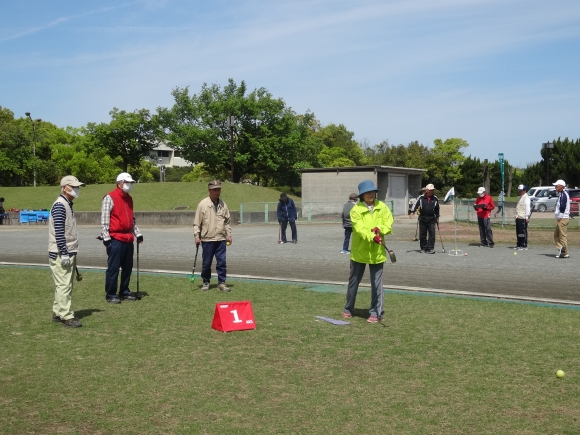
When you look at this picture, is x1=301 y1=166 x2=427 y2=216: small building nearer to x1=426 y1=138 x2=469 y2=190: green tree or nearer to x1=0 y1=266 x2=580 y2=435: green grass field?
x1=0 y1=266 x2=580 y2=435: green grass field

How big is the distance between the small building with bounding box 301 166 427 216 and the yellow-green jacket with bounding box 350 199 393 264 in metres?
35.1

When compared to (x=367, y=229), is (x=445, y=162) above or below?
above

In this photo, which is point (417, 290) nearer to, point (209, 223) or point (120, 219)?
point (209, 223)

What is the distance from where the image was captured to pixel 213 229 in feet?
38.1

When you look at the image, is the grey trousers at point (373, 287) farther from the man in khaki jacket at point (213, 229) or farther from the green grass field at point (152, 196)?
the green grass field at point (152, 196)

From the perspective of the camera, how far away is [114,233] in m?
10.2

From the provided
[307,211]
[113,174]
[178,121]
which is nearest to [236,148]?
[178,121]

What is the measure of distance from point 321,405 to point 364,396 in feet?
1.45

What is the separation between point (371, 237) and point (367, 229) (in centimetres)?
13

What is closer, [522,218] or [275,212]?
[522,218]

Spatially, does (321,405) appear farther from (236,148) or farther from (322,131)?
(322,131)

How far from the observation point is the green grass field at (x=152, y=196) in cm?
5119

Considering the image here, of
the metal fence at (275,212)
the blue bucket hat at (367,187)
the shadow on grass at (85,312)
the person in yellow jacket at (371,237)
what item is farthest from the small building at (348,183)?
the blue bucket hat at (367,187)

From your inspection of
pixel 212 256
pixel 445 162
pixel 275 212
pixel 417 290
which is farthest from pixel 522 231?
pixel 445 162
